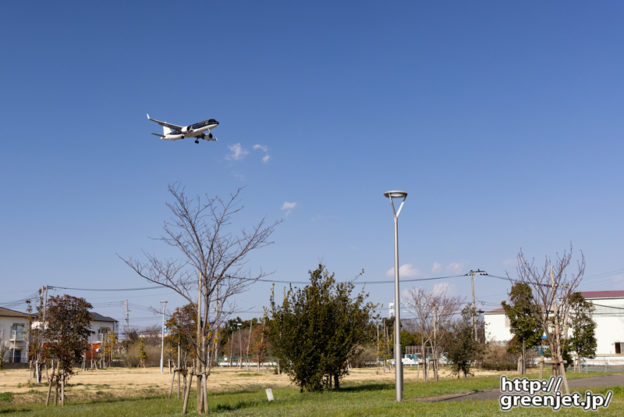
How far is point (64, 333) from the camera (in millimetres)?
24078

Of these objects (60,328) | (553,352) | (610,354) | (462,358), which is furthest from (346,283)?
(610,354)

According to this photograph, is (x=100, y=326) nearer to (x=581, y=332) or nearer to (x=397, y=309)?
(x=581, y=332)

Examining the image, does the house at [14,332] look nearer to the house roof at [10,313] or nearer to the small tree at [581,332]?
the house roof at [10,313]

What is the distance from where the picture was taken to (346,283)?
25547mm

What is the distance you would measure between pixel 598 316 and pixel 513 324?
36865 millimetres

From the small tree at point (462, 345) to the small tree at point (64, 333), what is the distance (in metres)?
23.6

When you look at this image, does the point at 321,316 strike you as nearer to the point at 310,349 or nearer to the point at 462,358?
the point at 310,349

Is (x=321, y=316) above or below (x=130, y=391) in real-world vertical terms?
above

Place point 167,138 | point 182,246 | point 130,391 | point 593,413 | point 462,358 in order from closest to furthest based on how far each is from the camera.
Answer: point 593,413 < point 182,246 < point 130,391 < point 167,138 < point 462,358

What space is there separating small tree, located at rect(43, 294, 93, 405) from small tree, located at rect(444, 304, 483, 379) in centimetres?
2360

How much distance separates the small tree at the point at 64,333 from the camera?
23719 mm

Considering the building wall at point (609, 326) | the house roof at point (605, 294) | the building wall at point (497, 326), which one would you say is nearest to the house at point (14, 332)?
the building wall at point (497, 326)

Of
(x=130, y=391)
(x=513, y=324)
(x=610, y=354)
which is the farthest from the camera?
(x=610, y=354)

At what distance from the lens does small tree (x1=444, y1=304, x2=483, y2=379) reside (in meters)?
37.1
